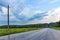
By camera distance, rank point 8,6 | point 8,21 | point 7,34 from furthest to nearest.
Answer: point 7,34 → point 8,21 → point 8,6

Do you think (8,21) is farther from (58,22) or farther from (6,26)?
(58,22)

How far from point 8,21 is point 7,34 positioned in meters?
2.56

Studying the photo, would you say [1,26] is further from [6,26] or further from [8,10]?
[8,10]

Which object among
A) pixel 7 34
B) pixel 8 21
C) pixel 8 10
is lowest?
pixel 7 34

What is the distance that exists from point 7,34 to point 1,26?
7.63 feet

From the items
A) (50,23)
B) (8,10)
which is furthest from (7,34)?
(50,23)

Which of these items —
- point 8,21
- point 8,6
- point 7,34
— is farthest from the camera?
point 7,34

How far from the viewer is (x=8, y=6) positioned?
8836 millimetres

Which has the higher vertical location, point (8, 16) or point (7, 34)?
point (8, 16)

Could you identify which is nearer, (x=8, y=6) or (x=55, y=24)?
(x=8, y=6)

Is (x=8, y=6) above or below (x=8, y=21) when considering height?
above

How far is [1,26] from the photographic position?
377 inches

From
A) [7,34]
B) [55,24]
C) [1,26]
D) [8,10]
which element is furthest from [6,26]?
[55,24]

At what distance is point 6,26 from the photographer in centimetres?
977
